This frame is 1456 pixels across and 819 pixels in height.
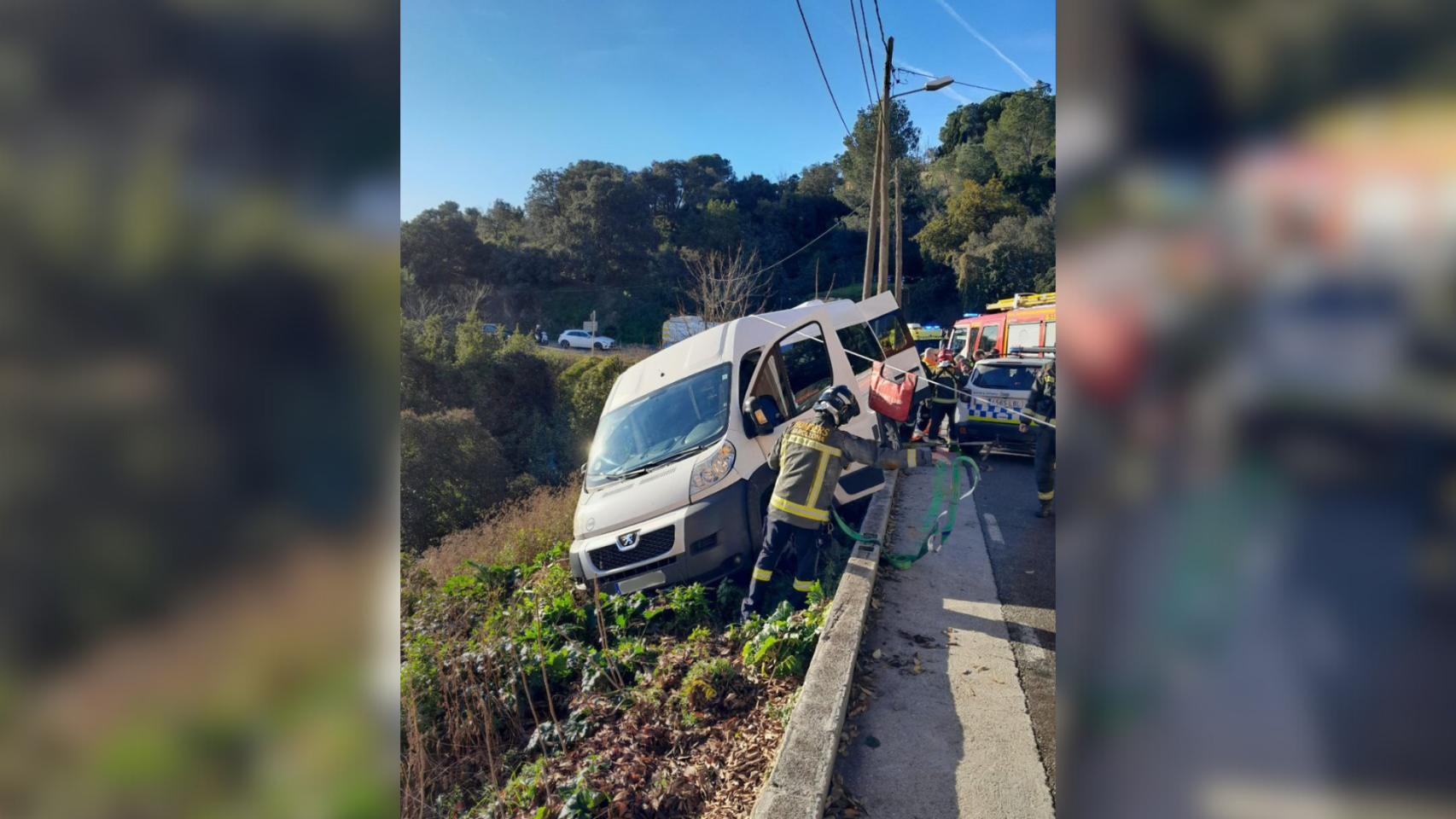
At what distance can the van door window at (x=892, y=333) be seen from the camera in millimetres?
10008

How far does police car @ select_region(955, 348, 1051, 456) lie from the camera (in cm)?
1123

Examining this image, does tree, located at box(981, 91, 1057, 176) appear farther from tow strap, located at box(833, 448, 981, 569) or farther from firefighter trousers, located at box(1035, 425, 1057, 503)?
tow strap, located at box(833, 448, 981, 569)

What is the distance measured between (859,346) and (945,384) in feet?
10.4

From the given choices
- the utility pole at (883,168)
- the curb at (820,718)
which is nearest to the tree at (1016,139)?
the utility pole at (883,168)

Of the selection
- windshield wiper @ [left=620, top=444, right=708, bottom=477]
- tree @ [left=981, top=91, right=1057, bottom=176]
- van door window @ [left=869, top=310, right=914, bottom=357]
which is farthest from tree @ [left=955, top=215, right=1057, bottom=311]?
windshield wiper @ [left=620, top=444, right=708, bottom=477]

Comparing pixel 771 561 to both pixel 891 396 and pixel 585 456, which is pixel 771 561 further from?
pixel 585 456

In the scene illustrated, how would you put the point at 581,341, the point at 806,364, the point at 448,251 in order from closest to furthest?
the point at 806,364 → the point at 448,251 → the point at 581,341

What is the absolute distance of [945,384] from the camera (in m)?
12.0

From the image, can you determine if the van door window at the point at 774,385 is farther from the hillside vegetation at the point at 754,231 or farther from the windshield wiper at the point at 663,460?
the hillside vegetation at the point at 754,231

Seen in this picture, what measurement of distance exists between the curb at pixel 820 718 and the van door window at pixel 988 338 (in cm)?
1763

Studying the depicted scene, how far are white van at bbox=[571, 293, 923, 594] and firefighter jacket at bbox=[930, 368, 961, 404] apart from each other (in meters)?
3.45

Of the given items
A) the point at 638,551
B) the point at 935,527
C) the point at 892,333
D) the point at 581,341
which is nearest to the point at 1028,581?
the point at 935,527

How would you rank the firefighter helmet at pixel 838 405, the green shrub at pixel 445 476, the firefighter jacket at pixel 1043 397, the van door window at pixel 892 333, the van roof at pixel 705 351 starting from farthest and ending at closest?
the green shrub at pixel 445 476 < the van door window at pixel 892 333 < the firefighter jacket at pixel 1043 397 < the van roof at pixel 705 351 < the firefighter helmet at pixel 838 405
